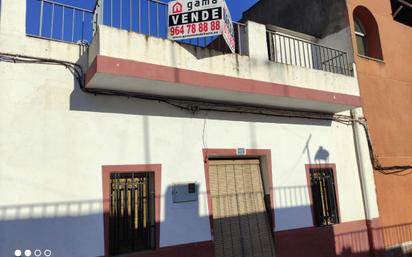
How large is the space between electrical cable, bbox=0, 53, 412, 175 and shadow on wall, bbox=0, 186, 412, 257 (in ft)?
5.70

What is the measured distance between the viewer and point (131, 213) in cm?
647

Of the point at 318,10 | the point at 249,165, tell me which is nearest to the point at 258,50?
the point at 249,165

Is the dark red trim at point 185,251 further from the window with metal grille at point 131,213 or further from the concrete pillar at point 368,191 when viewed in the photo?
the concrete pillar at point 368,191

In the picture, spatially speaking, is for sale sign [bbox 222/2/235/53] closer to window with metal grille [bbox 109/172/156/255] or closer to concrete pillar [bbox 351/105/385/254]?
window with metal grille [bbox 109/172/156/255]

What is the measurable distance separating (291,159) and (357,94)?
9.23 ft

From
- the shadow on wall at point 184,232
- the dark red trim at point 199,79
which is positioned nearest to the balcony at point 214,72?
the dark red trim at point 199,79

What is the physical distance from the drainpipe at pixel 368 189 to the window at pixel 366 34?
7.94 feet

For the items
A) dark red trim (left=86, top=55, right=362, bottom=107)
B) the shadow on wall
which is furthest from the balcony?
the shadow on wall

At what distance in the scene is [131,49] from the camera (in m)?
6.22

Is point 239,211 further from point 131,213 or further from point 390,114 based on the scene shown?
point 390,114

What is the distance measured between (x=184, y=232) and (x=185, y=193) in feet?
2.40

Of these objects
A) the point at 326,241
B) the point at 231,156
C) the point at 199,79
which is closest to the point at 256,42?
the point at 199,79

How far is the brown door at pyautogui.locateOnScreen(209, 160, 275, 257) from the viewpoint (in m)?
7.46

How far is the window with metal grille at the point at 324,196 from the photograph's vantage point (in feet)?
29.2
